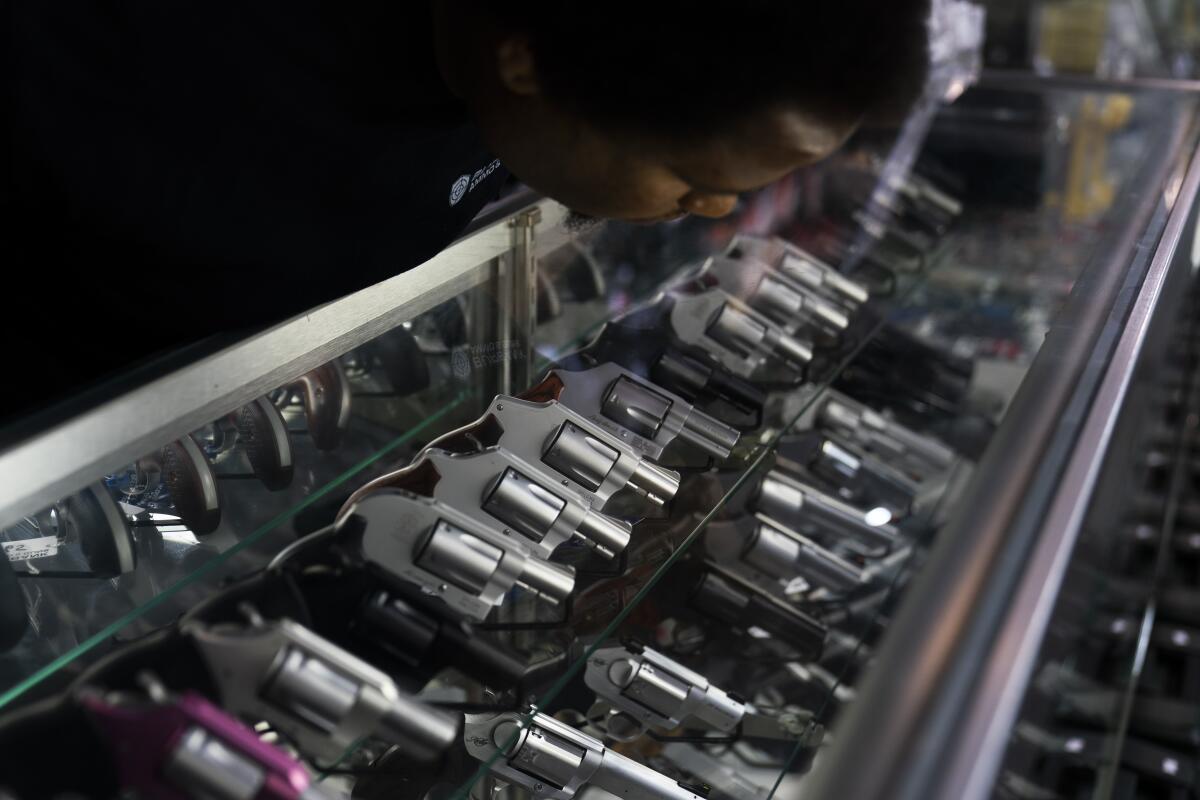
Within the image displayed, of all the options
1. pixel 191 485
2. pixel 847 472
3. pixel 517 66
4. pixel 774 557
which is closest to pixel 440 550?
Answer: pixel 191 485

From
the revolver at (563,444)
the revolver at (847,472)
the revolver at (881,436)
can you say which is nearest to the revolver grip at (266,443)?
the revolver at (563,444)

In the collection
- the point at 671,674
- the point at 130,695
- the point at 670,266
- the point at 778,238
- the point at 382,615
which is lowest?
the point at 130,695

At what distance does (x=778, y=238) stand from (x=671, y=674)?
667mm

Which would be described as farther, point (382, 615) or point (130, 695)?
point (382, 615)

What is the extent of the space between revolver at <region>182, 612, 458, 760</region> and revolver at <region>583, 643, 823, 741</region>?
202mm

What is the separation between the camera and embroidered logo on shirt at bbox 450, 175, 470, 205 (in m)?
0.99

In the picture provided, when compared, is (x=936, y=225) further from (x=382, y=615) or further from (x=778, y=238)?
(x=382, y=615)

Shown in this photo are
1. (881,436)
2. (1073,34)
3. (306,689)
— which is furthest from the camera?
(1073,34)

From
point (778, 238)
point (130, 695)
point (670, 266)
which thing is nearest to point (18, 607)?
point (130, 695)

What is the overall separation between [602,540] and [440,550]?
0.15 m

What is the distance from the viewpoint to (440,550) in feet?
2.42

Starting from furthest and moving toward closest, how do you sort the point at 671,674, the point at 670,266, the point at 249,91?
the point at 670,266 → the point at 671,674 → the point at 249,91

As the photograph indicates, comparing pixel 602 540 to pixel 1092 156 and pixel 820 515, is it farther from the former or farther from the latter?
pixel 1092 156

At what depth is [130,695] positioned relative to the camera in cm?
58
